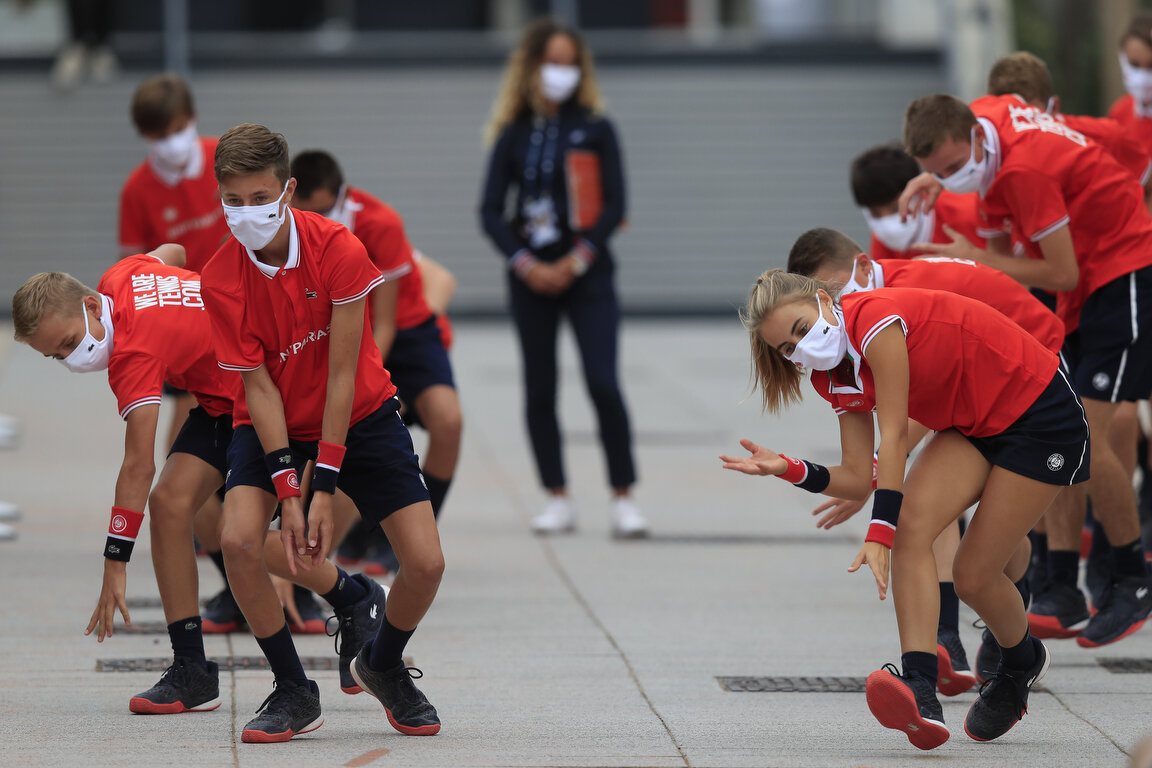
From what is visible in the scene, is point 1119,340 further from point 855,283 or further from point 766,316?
point 766,316

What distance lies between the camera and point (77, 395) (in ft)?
42.3

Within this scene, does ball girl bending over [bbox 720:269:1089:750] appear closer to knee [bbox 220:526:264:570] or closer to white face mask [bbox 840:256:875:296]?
white face mask [bbox 840:256:875:296]

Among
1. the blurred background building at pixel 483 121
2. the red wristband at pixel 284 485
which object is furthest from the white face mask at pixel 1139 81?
the blurred background building at pixel 483 121

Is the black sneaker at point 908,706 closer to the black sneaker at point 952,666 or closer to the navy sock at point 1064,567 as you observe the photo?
the black sneaker at point 952,666

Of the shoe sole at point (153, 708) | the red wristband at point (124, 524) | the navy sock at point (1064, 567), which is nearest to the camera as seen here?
the red wristband at point (124, 524)

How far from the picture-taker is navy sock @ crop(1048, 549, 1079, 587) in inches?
235

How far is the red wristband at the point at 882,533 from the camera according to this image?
4.29m

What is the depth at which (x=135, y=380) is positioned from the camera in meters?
4.83

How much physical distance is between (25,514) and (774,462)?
5.39m

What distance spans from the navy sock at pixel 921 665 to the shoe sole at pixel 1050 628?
5.18ft

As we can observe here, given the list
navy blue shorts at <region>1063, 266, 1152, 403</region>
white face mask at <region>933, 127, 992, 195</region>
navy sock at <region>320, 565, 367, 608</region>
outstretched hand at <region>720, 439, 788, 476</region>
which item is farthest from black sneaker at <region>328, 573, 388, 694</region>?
navy blue shorts at <region>1063, 266, 1152, 403</region>

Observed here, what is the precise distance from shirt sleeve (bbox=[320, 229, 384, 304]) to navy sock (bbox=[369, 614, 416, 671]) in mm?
932

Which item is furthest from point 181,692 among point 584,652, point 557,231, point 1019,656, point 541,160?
point 541,160

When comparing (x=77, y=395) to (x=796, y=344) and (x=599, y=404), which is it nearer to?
(x=599, y=404)
